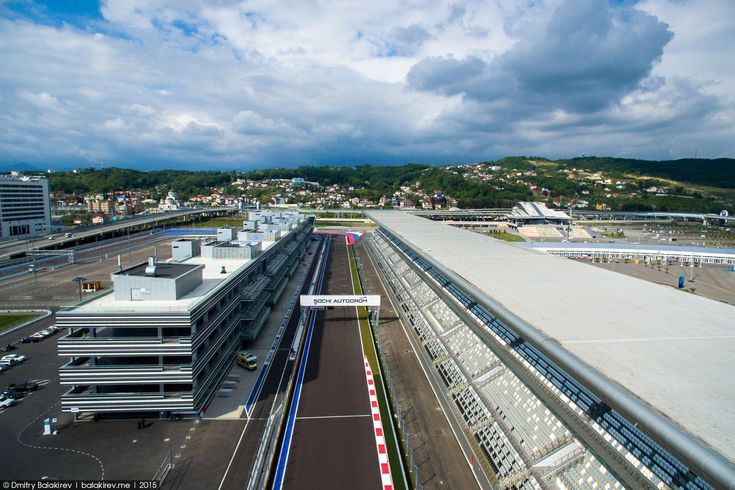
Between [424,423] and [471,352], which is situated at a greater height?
[471,352]

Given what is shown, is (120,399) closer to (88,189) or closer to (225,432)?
(225,432)

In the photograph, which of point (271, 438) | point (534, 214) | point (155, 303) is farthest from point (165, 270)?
point (534, 214)

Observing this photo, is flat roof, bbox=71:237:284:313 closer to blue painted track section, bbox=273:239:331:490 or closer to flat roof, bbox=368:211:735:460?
blue painted track section, bbox=273:239:331:490

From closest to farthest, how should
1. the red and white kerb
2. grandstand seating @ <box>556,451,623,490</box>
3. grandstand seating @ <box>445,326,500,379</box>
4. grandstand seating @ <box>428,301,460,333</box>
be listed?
1. grandstand seating @ <box>556,451,623,490</box>
2. the red and white kerb
3. grandstand seating @ <box>445,326,500,379</box>
4. grandstand seating @ <box>428,301,460,333</box>

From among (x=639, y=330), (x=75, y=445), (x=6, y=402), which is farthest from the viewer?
(x=6, y=402)

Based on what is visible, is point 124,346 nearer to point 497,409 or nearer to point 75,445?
point 75,445

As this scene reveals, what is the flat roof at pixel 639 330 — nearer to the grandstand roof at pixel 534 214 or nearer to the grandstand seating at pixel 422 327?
the grandstand seating at pixel 422 327

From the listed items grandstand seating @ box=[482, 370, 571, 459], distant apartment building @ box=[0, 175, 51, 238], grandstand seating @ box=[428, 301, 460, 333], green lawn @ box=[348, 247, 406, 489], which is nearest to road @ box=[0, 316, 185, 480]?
green lawn @ box=[348, 247, 406, 489]
